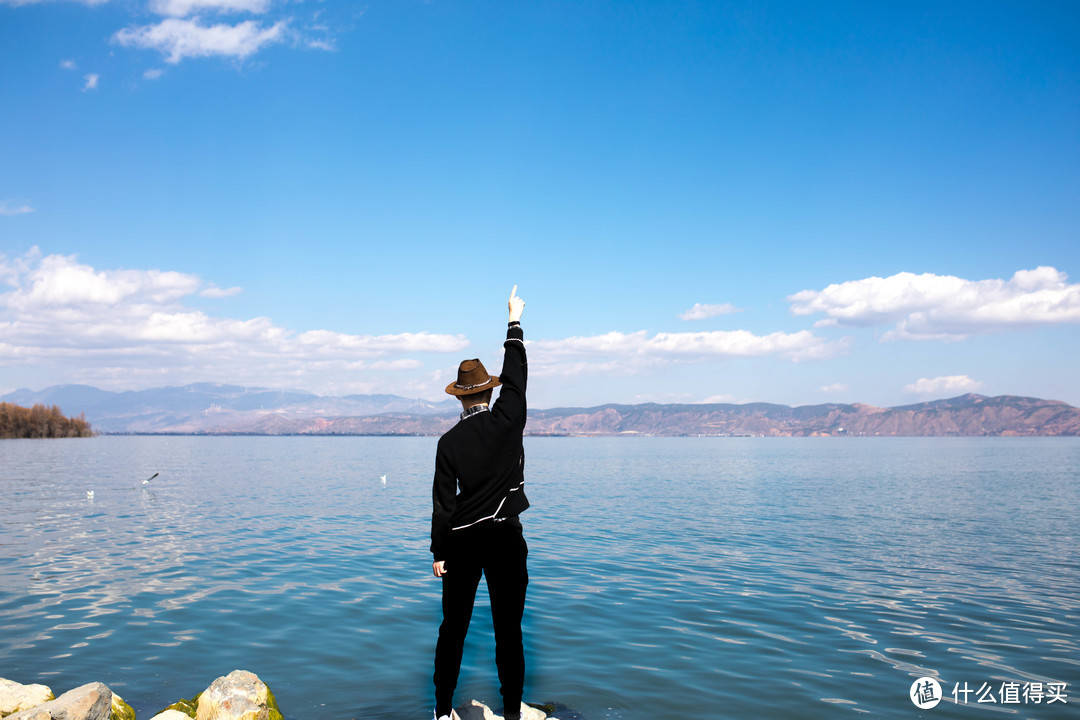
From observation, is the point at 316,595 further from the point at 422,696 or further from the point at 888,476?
the point at 888,476

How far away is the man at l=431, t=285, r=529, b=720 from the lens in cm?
620

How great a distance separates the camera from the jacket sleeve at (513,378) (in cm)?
628

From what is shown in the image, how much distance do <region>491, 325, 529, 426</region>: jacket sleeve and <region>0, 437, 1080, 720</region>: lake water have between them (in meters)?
4.09

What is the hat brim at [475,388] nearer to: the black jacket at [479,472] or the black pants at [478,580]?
the black jacket at [479,472]

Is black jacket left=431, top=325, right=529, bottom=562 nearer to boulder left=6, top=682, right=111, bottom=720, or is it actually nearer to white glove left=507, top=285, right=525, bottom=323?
white glove left=507, top=285, right=525, bottom=323

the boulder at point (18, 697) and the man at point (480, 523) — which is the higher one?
the man at point (480, 523)

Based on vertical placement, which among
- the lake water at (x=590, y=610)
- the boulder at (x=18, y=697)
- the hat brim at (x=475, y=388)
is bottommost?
the lake water at (x=590, y=610)

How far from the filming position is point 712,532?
24.3 metres

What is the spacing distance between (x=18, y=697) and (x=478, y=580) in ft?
17.4

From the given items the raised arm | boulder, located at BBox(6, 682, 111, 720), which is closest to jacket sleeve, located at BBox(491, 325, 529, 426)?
the raised arm

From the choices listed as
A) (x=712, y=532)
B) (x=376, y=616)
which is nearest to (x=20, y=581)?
(x=376, y=616)

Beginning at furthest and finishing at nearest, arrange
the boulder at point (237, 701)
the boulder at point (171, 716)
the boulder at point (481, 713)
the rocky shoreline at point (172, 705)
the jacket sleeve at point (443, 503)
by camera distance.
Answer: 1. the boulder at point (481, 713)
2. the boulder at point (237, 701)
3. the boulder at point (171, 716)
4. the rocky shoreline at point (172, 705)
5. the jacket sleeve at point (443, 503)

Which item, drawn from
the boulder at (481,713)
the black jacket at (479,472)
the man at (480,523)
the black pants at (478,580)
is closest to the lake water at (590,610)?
the boulder at (481,713)

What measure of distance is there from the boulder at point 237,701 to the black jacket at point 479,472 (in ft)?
8.94
